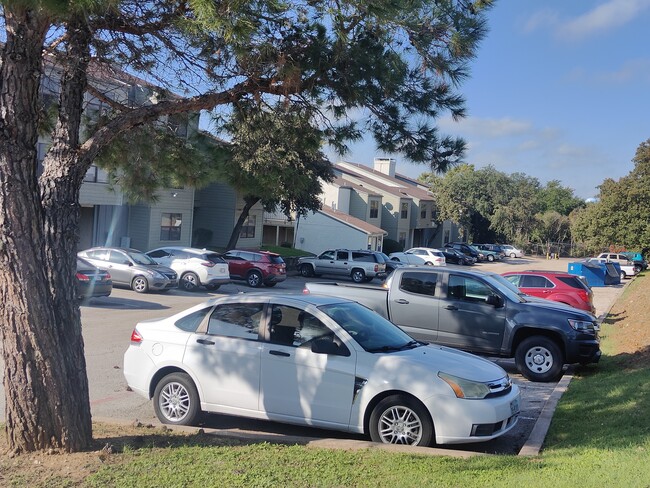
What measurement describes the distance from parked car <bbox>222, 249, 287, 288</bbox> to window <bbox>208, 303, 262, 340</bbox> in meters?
22.6

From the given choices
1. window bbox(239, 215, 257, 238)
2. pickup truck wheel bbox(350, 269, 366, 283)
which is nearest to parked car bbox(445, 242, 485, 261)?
window bbox(239, 215, 257, 238)

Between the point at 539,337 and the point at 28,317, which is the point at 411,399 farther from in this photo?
the point at 539,337

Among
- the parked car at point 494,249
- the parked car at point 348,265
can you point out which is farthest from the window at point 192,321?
the parked car at point 494,249

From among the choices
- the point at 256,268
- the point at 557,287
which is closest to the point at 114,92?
the point at 557,287

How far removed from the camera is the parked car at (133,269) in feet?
79.5

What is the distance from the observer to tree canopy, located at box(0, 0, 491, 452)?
5.86 metres

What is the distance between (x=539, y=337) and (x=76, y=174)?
27.4 ft

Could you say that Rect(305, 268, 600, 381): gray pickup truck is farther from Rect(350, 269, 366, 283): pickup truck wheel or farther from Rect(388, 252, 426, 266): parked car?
Rect(388, 252, 426, 266): parked car

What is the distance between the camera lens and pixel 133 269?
80.0 feet

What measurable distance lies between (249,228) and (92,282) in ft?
85.1

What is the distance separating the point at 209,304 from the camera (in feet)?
26.7

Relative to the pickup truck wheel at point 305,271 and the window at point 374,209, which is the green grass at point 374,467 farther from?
the window at point 374,209

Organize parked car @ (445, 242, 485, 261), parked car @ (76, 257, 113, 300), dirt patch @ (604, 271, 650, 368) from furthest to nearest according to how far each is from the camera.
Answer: parked car @ (445, 242, 485, 261), parked car @ (76, 257, 113, 300), dirt patch @ (604, 271, 650, 368)

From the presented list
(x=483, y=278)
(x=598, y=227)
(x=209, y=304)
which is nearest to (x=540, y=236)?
(x=598, y=227)
